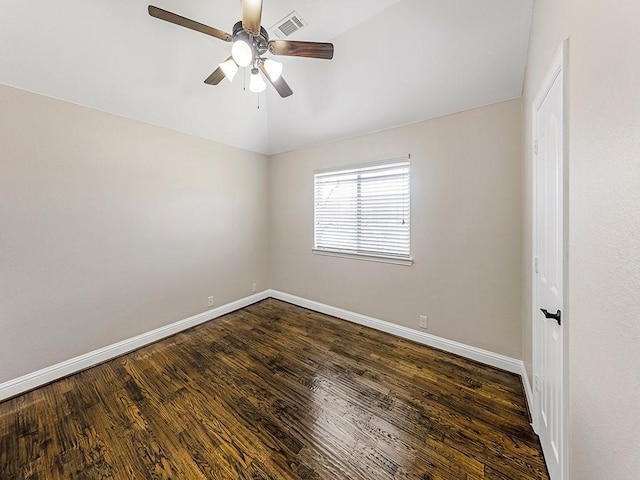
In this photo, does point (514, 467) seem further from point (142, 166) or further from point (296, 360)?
point (142, 166)

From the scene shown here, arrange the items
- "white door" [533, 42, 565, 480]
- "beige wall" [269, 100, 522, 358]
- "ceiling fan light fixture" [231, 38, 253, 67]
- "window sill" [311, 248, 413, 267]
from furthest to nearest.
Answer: "window sill" [311, 248, 413, 267], "beige wall" [269, 100, 522, 358], "ceiling fan light fixture" [231, 38, 253, 67], "white door" [533, 42, 565, 480]

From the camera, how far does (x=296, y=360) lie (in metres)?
2.45

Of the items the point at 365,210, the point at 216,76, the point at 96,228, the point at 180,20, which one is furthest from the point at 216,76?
the point at 365,210

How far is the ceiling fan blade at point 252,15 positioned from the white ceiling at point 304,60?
580 mm

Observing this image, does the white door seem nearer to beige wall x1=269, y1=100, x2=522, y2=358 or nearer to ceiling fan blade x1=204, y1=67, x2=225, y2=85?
beige wall x1=269, y1=100, x2=522, y2=358

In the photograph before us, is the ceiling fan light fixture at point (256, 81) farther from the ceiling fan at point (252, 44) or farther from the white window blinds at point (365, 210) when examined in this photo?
the white window blinds at point (365, 210)

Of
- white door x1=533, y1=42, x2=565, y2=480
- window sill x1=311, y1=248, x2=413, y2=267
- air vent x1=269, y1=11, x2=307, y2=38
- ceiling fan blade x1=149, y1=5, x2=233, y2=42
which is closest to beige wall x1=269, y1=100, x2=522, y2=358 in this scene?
window sill x1=311, y1=248, x2=413, y2=267

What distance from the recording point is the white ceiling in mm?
1762

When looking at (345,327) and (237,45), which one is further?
(345,327)

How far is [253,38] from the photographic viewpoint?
5.64ft

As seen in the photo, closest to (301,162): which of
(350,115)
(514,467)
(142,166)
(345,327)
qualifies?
(350,115)

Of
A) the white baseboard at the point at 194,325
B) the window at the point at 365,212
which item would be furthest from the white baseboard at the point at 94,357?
the window at the point at 365,212

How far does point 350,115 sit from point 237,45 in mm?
1606

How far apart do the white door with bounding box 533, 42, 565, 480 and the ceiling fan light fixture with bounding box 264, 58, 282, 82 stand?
1641mm
